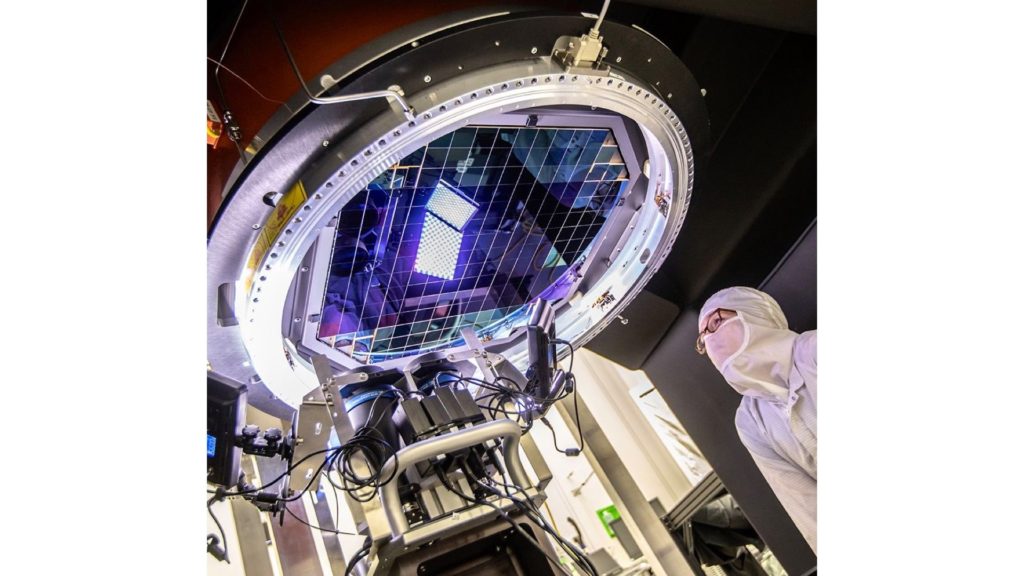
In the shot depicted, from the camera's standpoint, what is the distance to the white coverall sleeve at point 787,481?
1.87 meters

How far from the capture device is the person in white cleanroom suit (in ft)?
6.07

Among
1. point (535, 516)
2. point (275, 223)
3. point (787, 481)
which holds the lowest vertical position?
point (787, 481)

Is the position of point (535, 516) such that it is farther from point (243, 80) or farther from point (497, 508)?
point (243, 80)

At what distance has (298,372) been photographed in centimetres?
147

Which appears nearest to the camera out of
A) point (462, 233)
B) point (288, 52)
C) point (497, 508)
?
point (288, 52)

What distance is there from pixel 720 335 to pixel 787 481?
1.68ft

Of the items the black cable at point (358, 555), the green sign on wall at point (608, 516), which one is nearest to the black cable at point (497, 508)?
the black cable at point (358, 555)

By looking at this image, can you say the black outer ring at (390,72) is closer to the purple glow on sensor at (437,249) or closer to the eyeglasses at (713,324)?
the purple glow on sensor at (437,249)

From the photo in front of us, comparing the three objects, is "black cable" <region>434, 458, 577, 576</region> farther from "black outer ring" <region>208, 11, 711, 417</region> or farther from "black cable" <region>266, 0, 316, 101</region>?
"black cable" <region>266, 0, 316, 101</region>

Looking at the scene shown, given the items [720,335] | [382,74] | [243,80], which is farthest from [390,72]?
[720,335]

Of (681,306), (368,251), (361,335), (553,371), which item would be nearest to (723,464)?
(681,306)

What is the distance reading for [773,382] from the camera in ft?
6.26

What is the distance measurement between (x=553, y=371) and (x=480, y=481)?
0.33 m

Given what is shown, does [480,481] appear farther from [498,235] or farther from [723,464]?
[723,464]
